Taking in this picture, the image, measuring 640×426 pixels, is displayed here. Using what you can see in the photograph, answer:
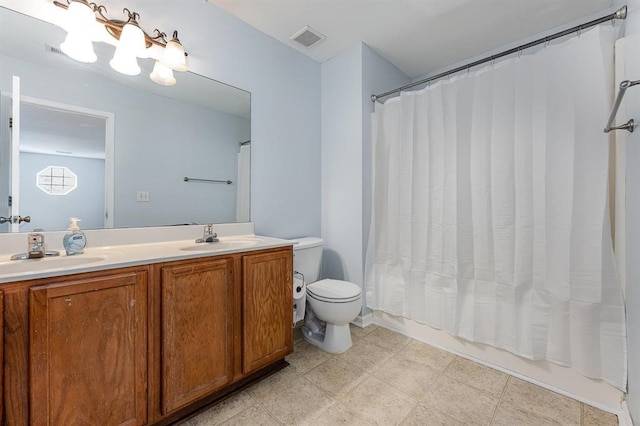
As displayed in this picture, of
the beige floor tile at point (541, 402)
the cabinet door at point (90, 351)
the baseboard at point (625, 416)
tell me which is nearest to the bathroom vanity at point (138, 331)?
the cabinet door at point (90, 351)

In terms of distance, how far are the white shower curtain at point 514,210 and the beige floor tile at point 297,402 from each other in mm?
924

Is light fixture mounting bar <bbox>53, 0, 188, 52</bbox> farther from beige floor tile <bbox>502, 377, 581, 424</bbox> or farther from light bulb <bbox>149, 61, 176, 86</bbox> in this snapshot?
beige floor tile <bbox>502, 377, 581, 424</bbox>

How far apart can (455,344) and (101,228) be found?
2313 millimetres

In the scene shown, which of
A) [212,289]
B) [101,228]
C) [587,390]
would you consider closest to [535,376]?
[587,390]

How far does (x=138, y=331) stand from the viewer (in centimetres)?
107

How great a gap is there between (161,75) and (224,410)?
192 cm

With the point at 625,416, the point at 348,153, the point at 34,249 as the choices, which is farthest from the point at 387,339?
the point at 34,249

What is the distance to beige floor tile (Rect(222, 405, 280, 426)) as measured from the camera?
124 cm

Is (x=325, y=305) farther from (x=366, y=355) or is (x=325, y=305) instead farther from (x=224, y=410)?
(x=224, y=410)

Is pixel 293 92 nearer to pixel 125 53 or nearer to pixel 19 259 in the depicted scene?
pixel 125 53

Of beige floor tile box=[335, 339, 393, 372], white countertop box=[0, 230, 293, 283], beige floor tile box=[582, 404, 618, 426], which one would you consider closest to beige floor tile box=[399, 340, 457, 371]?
beige floor tile box=[335, 339, 393, 372]

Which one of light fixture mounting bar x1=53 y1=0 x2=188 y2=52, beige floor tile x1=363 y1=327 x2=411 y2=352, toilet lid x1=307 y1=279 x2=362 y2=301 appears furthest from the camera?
beige floor tile x1=363 y1=327 x2=411 y2=352

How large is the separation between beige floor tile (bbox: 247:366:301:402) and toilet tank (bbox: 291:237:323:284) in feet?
2.10

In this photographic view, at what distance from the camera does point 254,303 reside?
1445 millimetres
